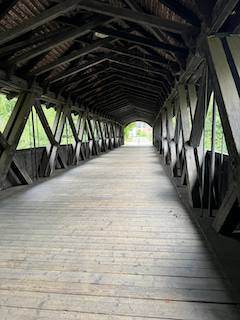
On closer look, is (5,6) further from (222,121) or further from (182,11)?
(222,121)

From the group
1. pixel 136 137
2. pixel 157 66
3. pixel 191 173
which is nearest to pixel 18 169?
pixel 191 173

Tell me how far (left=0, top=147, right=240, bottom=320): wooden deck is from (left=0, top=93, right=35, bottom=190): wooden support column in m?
1.17

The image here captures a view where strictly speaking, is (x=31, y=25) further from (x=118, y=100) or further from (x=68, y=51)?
(x=118, y=100)

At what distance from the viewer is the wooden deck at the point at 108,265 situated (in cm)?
155

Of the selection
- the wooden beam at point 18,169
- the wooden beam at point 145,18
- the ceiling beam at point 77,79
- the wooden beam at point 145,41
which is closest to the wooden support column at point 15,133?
the wooden beam at point 18,169

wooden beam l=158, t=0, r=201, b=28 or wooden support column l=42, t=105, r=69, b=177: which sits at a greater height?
wooden beam l=158, t=0, r=201, b=28

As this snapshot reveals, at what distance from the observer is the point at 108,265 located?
6.74 feet

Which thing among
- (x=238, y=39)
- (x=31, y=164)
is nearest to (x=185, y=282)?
(x=238, y=39)

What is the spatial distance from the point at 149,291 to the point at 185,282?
308 mm

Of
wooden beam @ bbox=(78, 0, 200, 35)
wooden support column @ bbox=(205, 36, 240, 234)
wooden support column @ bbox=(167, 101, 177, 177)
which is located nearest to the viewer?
wooden support column @ bbox=(205, 36, 240, 234)

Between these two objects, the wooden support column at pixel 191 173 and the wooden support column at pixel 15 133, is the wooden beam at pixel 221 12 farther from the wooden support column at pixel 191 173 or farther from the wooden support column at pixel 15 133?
the wooden support column at pixel 15 133

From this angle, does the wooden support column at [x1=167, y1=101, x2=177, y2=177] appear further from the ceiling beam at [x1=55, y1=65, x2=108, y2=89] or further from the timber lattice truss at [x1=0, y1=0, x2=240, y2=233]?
the ceiling beam at [x1=55, y1=65, x2=108, y2=89]

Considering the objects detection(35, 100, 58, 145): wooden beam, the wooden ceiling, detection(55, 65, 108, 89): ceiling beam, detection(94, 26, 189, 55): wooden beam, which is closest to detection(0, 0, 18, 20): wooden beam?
the wooden ceiling

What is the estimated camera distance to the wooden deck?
5.09ft
